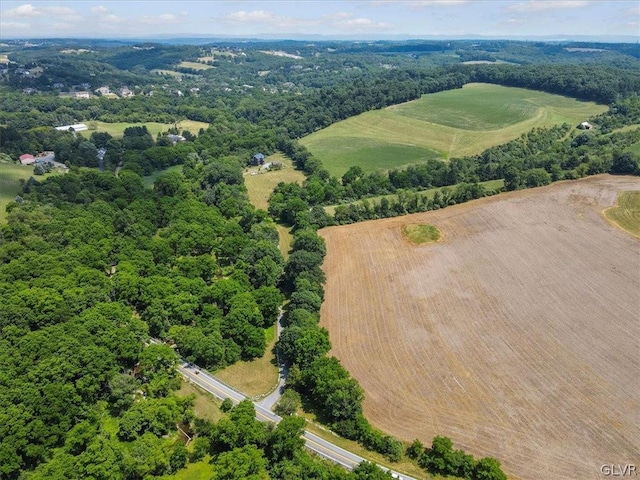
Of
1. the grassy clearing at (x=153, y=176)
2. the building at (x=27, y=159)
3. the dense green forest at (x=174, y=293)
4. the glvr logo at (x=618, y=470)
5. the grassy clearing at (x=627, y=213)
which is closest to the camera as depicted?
the dense green forest at (x=174, y=293)

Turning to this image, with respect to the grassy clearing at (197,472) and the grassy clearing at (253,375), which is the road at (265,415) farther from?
the grassy clearing at (197,472)

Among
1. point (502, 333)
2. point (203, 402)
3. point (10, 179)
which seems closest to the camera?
point (203, 402)

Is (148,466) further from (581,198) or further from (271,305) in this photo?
(581,198)

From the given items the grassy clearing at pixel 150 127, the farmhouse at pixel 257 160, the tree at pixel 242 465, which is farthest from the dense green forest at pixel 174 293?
the grassy clearing at pixel 150 127

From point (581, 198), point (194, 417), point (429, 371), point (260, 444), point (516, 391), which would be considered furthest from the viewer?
point (581, 198)

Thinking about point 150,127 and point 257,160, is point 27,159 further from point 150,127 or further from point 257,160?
point 257,160

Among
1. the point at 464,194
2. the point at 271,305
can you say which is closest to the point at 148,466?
the point at 271,305

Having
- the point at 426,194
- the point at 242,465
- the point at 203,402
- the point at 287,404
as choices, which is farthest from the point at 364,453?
the point at 426,194
